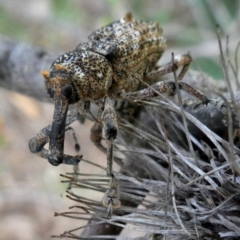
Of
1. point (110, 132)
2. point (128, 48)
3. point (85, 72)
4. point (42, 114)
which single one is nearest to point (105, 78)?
point (85, 72)

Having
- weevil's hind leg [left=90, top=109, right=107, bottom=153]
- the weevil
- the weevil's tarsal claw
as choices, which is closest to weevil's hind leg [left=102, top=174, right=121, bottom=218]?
the weevil

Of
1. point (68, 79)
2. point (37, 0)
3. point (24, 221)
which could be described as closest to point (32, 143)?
point (68, 79)

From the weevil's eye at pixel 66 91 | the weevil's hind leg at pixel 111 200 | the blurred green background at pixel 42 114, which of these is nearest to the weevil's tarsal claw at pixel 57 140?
the weevil's eye at pixel 66 91

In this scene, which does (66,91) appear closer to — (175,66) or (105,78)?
(105,78)

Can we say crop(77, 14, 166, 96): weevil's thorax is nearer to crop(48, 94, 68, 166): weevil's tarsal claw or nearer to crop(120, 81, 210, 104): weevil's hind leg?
crop(120, 81, 210, 104): weevil's hind leg

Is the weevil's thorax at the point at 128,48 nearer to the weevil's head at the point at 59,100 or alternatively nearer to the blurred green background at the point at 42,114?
the weevil's head at the point at 59,100
